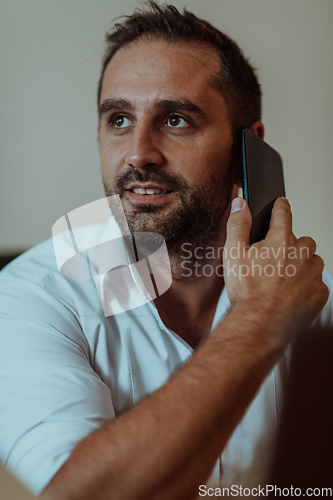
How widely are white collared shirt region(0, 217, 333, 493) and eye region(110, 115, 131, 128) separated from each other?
0.14m

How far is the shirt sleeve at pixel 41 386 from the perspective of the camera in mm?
340

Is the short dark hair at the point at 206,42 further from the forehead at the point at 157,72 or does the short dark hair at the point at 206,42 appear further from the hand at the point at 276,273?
the hand at the point at 276,273

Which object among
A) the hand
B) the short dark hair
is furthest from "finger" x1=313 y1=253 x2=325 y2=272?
the short dark hair

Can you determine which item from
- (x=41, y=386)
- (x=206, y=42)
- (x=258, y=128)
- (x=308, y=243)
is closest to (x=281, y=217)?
(x=308, y=243)

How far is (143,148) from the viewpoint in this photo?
47 cm

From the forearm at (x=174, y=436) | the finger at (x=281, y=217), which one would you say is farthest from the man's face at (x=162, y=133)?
the forearm at (x=174, y=436)

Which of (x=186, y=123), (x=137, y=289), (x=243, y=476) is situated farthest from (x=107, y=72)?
(x=243, y=476)

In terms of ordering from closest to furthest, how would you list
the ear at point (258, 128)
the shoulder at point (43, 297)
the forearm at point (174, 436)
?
the forearm at point (174, 436) < the shoulder at point (43, 297) < the ear at point (258, 128)

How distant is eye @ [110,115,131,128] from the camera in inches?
18.6

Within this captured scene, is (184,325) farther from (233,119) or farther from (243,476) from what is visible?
(233,119)

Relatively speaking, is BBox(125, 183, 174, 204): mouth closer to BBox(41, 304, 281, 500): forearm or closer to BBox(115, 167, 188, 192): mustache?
BBox(115, 167, 188, 192): mustache

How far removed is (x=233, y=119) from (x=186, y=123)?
11cm

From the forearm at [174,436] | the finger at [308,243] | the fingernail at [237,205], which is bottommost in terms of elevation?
the forearm at [174,436]

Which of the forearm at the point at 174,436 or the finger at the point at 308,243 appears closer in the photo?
the forearm at the point at 174,436
